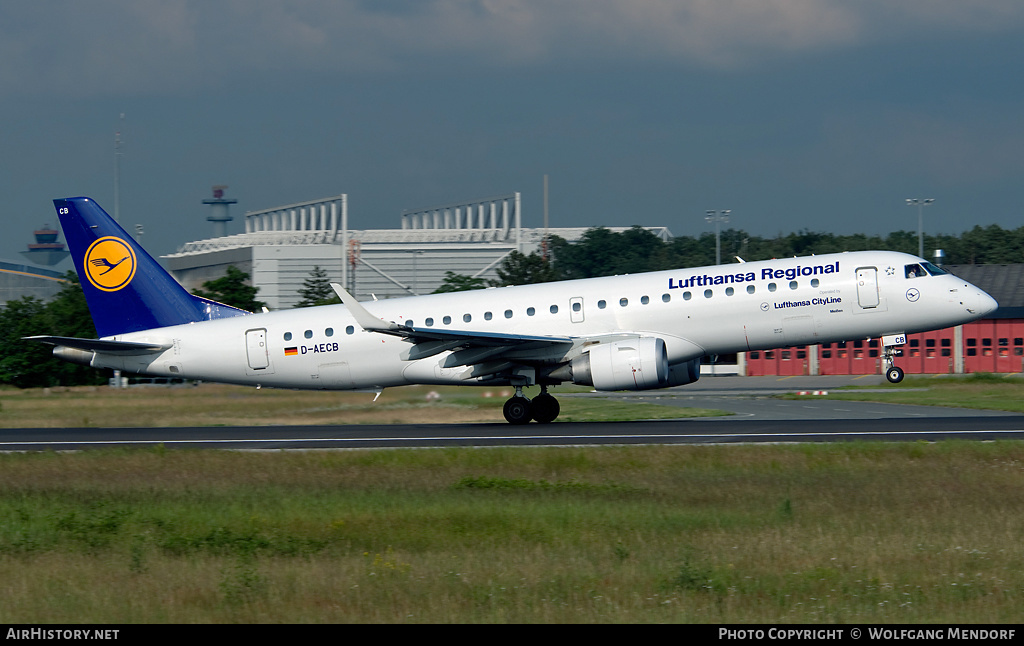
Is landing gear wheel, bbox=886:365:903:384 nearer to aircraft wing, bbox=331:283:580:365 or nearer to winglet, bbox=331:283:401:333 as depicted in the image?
aircraft wing, bbox=331:283:580:365

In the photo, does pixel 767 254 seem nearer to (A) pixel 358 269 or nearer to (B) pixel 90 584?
(A) pixel 358 269

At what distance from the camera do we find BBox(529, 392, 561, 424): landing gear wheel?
2836 centimetres

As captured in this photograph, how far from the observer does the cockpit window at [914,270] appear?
26.4 m

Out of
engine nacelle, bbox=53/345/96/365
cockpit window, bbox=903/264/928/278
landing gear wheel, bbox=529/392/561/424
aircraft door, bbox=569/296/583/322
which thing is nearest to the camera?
cockpit window, bbox=903/264/928/278

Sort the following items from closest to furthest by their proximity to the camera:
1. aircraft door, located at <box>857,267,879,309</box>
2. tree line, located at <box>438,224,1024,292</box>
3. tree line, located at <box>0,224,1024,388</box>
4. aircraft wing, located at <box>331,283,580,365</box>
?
aircraft wing, located at <box>331,283,580,365</box> < aircraft door, located at <box>857,267,879,309</box> < tree line, located at <box>0,224,1024,388</box> < tree line, located at <box>438,224,1024,292</box>

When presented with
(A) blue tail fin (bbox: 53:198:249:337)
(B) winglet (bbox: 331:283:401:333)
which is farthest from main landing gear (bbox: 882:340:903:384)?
(A) blue tail fin (bbox: 53:198:249:337)

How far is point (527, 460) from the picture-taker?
63.0ft

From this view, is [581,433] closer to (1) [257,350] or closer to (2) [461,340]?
(2) [461,340]

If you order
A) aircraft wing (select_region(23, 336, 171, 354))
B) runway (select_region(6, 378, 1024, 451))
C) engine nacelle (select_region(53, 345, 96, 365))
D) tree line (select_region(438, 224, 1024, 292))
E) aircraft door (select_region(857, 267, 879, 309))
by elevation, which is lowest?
runway (select_region(6, 378, 1024, 451))

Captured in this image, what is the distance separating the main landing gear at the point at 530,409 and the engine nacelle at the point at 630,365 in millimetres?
2816

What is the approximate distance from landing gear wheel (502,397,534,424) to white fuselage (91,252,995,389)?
3.79 feet

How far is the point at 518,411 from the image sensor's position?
28.0 m

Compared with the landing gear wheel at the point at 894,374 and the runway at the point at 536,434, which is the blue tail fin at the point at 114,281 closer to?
the runway at the point at 536,434
